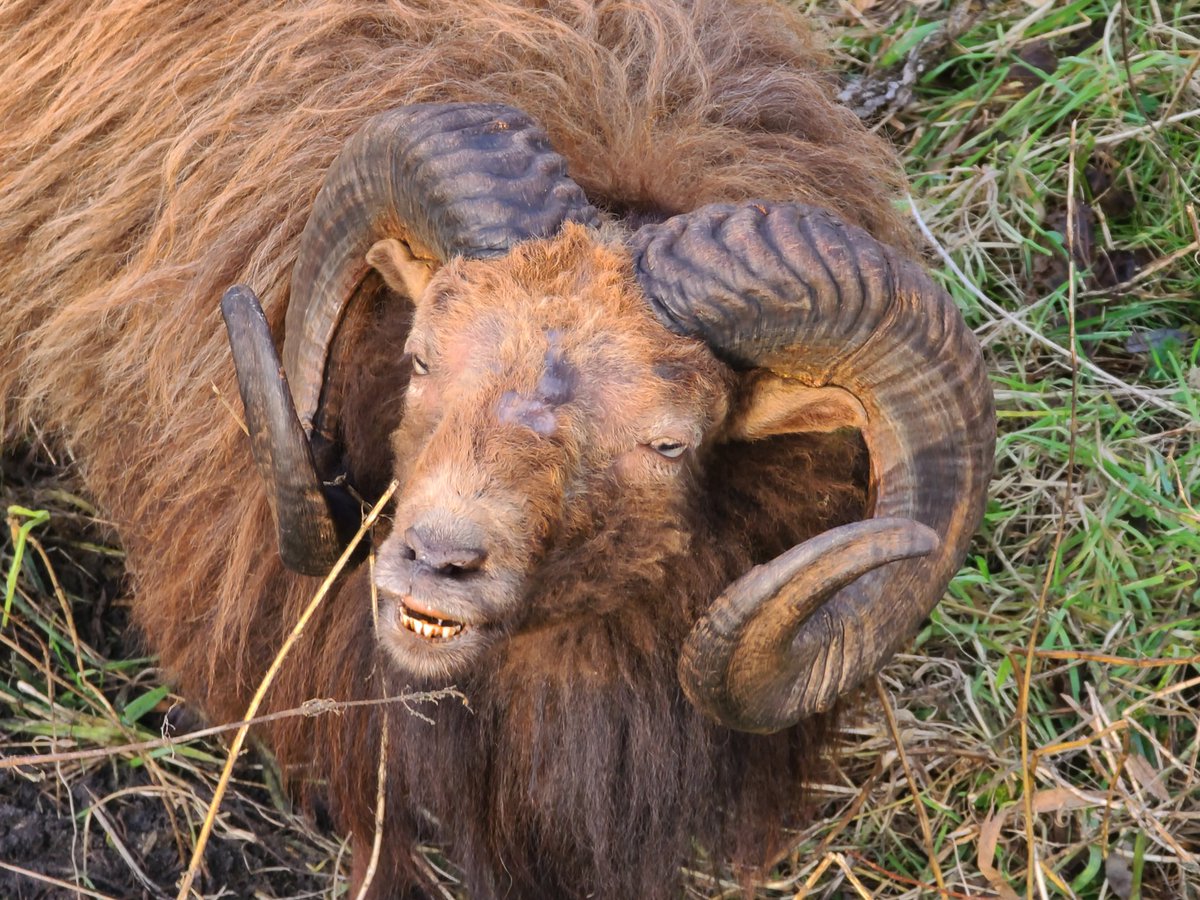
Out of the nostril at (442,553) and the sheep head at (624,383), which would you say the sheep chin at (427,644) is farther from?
the nostril at (442,553)

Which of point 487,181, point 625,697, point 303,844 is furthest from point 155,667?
point 487,181

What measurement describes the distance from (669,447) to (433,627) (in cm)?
64

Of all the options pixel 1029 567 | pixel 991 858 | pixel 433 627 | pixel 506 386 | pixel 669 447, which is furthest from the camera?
pixel 1029 567

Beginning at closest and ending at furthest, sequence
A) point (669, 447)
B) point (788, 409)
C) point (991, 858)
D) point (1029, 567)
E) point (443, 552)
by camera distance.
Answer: point (443, 552) → point (669, 447) → point (788, 409) → point (991, 858) → point (1029, 567)

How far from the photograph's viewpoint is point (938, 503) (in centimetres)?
312

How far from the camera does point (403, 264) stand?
341cm

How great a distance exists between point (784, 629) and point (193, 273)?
1.89 meters

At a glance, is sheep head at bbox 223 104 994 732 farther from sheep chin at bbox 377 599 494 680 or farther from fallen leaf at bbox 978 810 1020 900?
fallen leaf at bbox 978 810 1020 900

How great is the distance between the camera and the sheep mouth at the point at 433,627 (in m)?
2.92

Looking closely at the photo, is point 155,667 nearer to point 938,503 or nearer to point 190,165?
point 190,165

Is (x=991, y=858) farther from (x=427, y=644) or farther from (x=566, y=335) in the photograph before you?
(x=566, y=335)

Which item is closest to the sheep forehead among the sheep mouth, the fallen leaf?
the sheep mouth

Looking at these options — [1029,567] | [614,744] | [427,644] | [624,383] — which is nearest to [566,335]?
[624,383]

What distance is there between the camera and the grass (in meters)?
4.23
